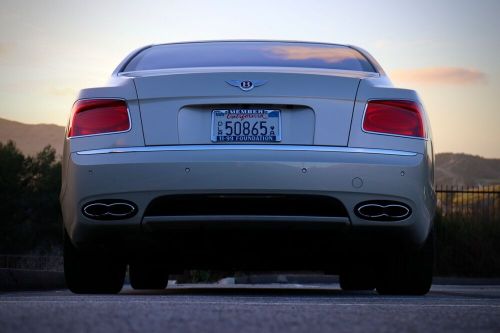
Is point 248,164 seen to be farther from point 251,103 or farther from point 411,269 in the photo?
point 411,269

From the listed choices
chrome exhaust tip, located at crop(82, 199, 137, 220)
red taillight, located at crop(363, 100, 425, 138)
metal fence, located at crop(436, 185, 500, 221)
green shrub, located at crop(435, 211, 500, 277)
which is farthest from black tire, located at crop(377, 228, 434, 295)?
metal fence, located at crop(436, 185, 500, 221)

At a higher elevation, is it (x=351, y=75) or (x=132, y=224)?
(x=351, y=75)

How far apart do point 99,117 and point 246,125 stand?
3.15 ft

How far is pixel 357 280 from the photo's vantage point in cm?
877

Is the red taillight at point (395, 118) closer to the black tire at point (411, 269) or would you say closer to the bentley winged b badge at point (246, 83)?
the bentley winged b badge at point (246, 83)

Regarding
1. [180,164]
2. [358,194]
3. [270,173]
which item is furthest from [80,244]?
[358,194]

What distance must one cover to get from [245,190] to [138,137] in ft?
2.49

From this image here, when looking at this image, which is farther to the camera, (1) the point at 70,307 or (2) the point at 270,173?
(2) the point at 270,173

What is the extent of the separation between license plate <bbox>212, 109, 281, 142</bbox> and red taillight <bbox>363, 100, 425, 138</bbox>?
1.91ft

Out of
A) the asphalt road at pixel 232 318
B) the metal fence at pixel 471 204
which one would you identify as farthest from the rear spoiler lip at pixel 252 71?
the metal fence at pixel 471 204

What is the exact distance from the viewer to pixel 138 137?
232 inches

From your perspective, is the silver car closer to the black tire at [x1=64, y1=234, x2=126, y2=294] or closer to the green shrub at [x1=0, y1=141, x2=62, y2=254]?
the black tire at [x1=64, y1=234, x2=126, y2=294]

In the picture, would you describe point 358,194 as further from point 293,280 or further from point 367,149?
point 293,280

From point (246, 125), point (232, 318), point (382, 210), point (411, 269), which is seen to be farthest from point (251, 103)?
point (232, 318)
